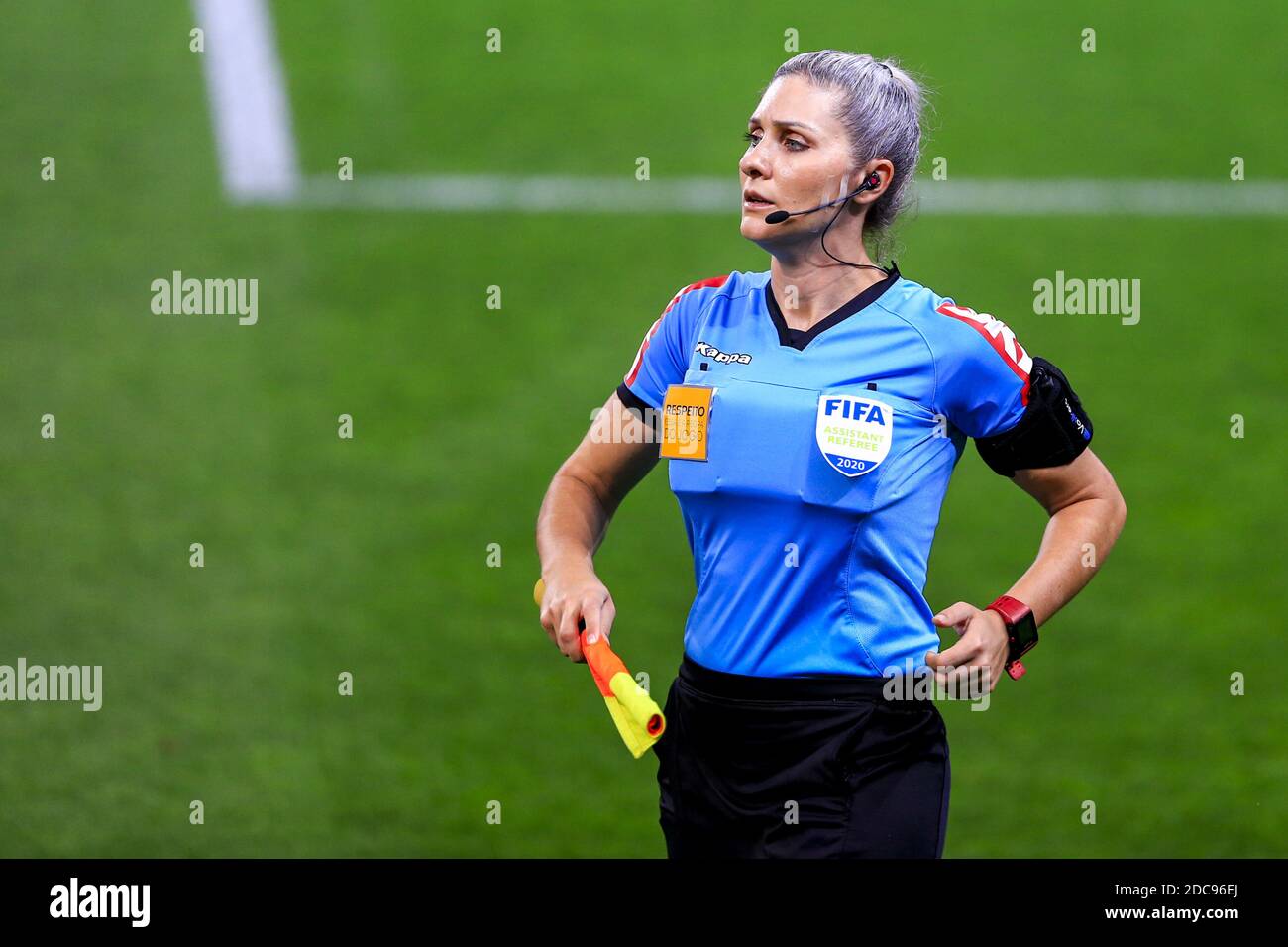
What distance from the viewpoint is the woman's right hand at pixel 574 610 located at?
4.18 m

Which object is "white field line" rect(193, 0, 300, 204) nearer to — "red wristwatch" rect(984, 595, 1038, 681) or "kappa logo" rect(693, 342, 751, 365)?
"kappa logo" rect(693, 342, 751, 365)

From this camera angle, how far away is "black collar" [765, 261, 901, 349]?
170 inches

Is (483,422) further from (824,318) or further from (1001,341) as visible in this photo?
(1001,341)

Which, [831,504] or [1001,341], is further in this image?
[1001,341]

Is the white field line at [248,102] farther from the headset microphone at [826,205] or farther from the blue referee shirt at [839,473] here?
the blue referee shirt at [839,473]

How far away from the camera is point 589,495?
15.2 feet

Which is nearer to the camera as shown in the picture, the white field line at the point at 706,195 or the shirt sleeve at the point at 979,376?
the shirt sleeve at the point at 979,376

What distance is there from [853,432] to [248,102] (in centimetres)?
1125

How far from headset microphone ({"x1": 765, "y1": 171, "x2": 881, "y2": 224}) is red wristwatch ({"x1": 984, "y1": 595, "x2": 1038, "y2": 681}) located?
37.6 inches

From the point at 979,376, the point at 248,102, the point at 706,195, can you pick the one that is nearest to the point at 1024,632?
the point at 979,376

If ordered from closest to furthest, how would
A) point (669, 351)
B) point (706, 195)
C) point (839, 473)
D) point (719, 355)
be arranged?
point (839, 473)
point (719, 355)
point (669, 351)
point (706, 195)

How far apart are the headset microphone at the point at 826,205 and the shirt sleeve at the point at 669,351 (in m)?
0.35

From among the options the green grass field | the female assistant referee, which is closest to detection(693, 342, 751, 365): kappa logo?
the female assistant referee

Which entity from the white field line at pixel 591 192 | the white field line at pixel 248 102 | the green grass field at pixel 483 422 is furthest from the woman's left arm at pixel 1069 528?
the white field line at pixel 248 102
